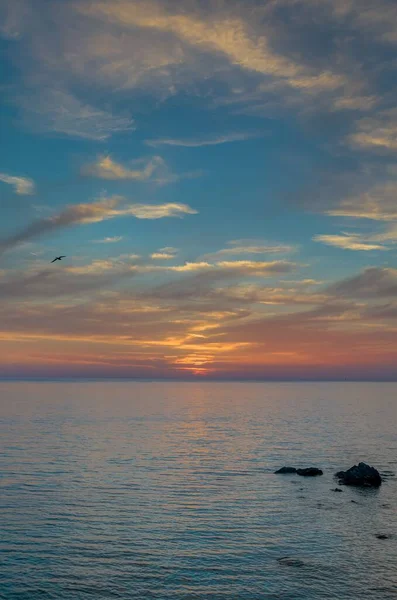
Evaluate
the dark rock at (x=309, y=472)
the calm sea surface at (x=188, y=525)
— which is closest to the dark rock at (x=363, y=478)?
the calm sea surface at (x=188, y=525)

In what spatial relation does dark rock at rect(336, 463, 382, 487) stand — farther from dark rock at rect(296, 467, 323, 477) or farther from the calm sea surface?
dark rock at rect(296, 467, 323, 477)

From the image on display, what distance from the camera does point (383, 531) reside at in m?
54.2

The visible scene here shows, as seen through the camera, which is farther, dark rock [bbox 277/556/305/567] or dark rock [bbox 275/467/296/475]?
dark rock [bbox 275/467/296/475]

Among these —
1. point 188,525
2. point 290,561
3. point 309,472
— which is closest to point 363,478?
point 309,472

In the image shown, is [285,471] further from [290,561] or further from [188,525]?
[290,561]

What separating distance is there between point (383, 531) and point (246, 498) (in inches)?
735

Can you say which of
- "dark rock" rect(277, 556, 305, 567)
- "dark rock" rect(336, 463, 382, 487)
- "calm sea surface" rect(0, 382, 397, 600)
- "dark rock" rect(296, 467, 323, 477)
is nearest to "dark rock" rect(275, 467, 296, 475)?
"dark rock" rect(296, 467, 323, 477)

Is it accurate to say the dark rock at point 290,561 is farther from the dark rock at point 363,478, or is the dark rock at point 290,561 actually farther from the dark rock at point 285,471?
the dark rock at point 285,471

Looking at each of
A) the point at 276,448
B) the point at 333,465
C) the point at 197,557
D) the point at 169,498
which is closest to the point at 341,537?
the point at 197,557

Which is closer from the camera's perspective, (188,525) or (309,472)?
(188,525)

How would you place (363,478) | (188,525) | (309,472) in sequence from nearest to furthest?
Answer: 1. (188,525)
2. (363,478)
3. (309,472)

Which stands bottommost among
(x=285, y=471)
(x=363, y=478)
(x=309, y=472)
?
(x=285, y=471)

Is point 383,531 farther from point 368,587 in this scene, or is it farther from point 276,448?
point 276,448

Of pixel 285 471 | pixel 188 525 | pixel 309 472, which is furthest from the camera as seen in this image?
pixel 285 471
